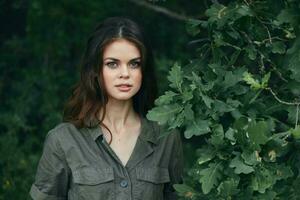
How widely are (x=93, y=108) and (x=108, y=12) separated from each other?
2.51 meters

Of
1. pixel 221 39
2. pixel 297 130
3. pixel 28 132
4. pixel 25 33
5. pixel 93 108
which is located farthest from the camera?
pixel 25 33

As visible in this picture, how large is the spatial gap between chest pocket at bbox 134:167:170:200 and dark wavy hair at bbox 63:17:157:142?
0.31m

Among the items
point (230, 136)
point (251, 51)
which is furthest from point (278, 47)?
point (230, 136)

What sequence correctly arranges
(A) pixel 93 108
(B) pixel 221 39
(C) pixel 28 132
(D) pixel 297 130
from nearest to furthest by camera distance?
(D) pixel 297 130, (B) pixel 221 39, (A) pixel 93 108, (C) pixel 28 132

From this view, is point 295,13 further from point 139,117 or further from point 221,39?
point 139,117

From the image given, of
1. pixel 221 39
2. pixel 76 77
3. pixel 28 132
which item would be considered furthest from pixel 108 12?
pixel 221 39

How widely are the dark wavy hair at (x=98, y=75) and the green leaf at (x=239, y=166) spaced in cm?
87

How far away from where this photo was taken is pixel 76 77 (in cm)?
624

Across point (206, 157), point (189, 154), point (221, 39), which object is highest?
point (221, 39)

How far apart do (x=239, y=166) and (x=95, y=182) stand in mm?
875

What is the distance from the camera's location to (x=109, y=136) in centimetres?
363

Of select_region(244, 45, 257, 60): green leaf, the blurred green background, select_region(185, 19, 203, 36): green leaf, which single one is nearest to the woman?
select_region(185, 19, 203, 36): green leaf

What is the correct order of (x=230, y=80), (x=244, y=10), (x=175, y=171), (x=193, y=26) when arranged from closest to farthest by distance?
1. (x=230, y=80)
2. (x=244, y=10)
3. (x=193, y=26)
4. (x=175, y=171)

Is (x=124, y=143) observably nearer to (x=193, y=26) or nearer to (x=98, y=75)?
(x=98, y=75)
